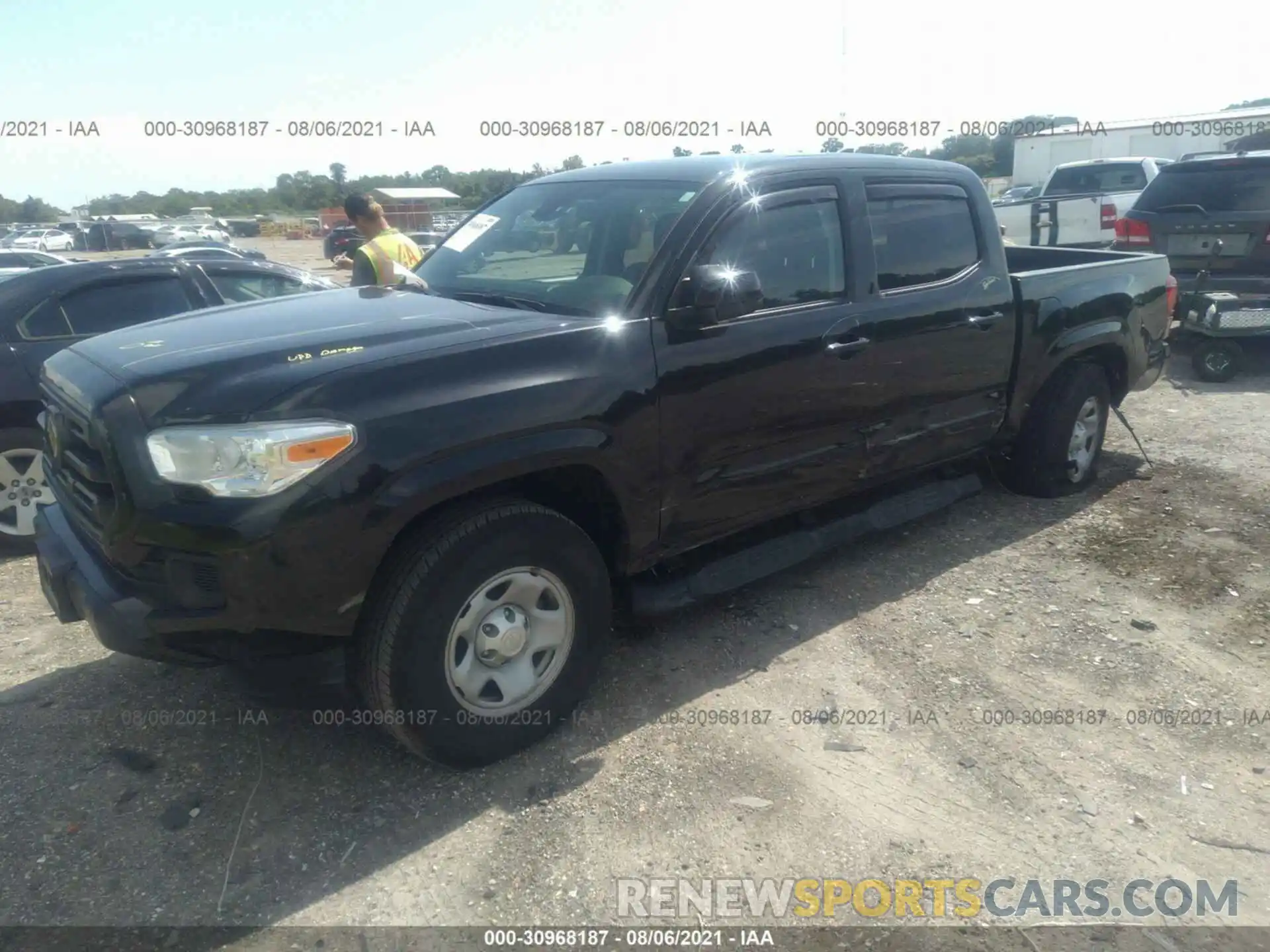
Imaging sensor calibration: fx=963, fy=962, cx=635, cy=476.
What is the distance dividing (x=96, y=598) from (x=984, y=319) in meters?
4.00

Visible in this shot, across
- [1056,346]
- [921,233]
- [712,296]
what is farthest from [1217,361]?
[712,296]

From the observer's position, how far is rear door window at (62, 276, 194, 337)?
531 centimetres

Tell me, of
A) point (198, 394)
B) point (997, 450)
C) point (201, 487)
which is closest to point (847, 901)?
point (201, 487)

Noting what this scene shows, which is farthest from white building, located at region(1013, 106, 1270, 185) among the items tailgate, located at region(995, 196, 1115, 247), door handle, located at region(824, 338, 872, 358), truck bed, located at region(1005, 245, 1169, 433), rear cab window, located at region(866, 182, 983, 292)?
door handle, located at region(824, 338, 872, 358)

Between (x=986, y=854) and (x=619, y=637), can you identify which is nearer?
(x=986, y=854)

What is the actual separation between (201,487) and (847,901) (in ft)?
6.99

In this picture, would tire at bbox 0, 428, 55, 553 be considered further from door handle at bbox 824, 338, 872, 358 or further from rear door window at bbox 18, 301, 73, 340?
door handle at bbox 824, 338, 872, 358

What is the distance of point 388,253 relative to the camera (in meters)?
5.61

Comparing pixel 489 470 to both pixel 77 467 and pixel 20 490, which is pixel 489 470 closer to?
pixel 77 467

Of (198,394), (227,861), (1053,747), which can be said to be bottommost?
(1053,747)

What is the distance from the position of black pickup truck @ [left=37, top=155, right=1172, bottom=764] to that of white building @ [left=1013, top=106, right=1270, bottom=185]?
17222 mm

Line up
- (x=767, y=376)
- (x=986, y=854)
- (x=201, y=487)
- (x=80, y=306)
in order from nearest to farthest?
(x=201, y=487) → (x=986, y=854) → (x=767, y=376) → (x=80, y=306)

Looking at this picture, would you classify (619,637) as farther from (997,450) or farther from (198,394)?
(997,450)

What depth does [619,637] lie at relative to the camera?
164 inches
